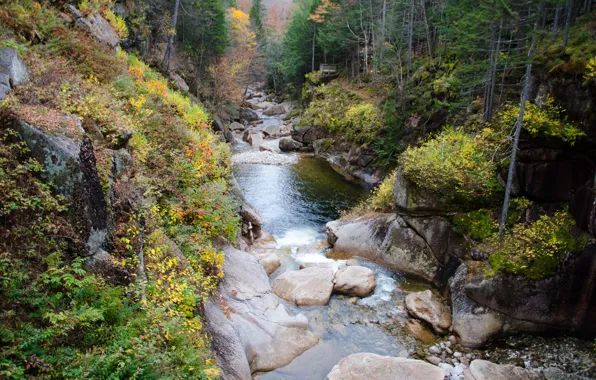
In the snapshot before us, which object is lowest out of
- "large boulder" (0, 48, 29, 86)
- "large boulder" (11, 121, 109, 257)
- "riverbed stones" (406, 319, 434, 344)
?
"riverbed stones" (406, 319, 434, 344)

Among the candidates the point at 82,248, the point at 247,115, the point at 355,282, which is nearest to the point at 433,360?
the point at 355,282

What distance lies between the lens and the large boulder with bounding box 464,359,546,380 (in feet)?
29.1

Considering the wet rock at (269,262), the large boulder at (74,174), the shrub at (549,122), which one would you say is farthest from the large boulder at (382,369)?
the shrub at (549,122)

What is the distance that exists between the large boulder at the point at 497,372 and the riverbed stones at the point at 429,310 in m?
1.81

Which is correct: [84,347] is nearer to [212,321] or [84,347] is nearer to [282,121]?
[212,321]

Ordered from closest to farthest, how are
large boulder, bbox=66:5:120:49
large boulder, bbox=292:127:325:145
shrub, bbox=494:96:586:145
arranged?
shrub, bbox=494:96:586:145 → large boulder, bbox=66:5:120:49 → large boulder, bbox=292:127:325:145

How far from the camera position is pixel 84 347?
4.72 meters

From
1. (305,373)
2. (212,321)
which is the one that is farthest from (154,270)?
(305,373)

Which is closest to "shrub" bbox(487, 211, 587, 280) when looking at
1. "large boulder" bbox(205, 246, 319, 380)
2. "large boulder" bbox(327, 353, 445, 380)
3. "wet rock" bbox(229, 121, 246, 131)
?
"large boulder" bbox(327, 353, 445, 380)

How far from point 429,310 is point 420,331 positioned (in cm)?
86

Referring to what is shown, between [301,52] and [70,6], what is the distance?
3857 cm

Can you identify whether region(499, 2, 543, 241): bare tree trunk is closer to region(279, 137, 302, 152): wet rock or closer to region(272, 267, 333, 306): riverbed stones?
region(272, 267, 333, 306): riverbed stones

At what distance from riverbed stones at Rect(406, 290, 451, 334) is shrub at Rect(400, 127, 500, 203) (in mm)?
4088

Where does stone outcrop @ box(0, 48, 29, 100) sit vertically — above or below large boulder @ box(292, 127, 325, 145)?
above
